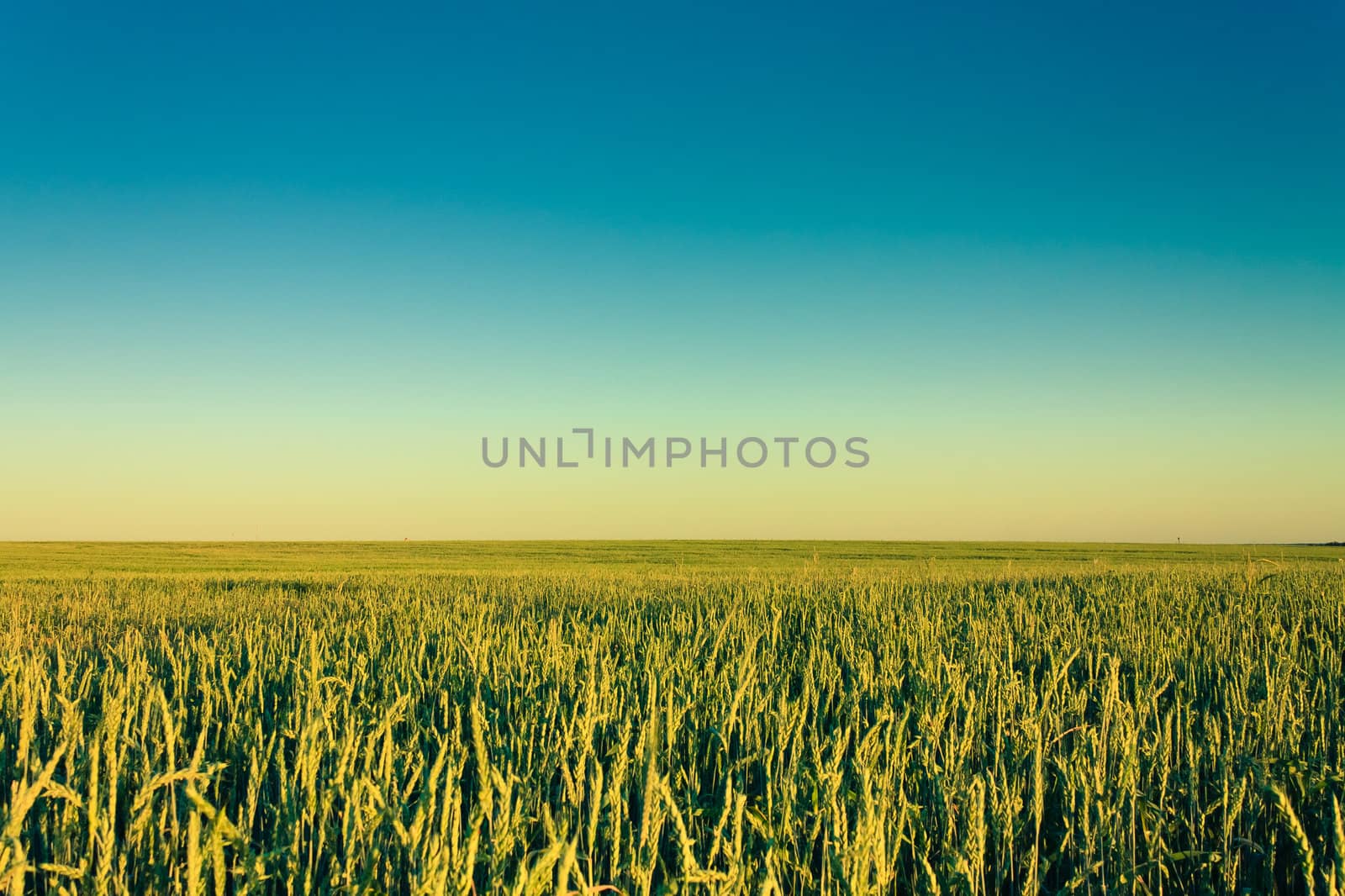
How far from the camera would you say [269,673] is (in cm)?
426

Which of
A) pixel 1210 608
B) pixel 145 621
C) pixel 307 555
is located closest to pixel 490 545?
pixel 307 555

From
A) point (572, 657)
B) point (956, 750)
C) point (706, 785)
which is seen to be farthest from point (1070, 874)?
point (572, 657)

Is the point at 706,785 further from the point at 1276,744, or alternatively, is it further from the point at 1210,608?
the point at 1210,608

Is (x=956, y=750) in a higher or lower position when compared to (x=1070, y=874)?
higher

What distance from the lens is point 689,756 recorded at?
3.04 meters

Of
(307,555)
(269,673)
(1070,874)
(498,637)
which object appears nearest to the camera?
(1070,874)

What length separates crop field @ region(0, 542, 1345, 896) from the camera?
187 cm

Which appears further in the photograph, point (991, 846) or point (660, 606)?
point (660, 606)

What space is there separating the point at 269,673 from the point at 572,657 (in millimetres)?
1573

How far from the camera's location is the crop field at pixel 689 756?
1.87 metres

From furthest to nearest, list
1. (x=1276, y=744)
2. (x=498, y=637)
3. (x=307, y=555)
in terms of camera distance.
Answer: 1. (x=307, y=555)
2. (x=498, y=637)
3. (x=1276, y=744)

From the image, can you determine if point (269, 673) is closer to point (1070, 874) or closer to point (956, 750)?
point (956, 750)

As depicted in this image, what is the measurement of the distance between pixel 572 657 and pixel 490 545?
33509 millimetres

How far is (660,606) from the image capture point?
8.05m
